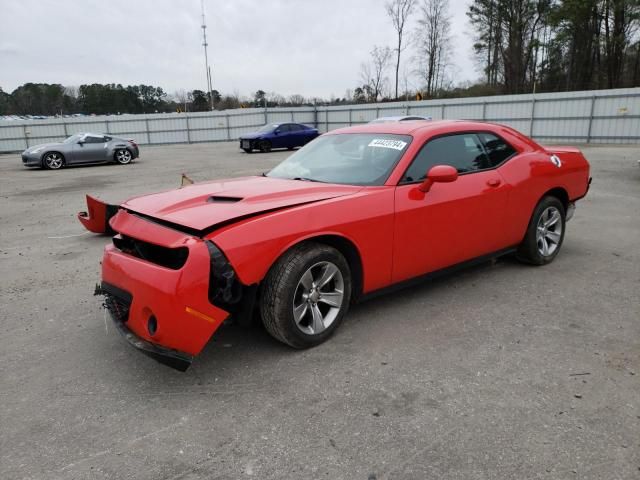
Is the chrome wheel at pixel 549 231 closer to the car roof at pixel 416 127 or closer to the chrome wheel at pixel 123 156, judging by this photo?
the car roof at pixel 416 127

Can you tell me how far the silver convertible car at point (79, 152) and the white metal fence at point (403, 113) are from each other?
14805mm

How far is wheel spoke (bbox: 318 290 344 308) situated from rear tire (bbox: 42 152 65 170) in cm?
1778

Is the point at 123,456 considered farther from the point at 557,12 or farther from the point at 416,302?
the point at 557,12

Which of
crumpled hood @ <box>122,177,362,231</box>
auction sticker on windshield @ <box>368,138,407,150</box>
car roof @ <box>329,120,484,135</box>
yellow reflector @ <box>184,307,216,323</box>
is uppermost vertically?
car roof @ <box>329,120,484,135</box>

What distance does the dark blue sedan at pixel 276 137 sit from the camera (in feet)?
75.2

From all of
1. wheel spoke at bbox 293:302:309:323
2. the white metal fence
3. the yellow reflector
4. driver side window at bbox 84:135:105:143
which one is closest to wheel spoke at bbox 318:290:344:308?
wheel spoke at bbox 293:302:309:323

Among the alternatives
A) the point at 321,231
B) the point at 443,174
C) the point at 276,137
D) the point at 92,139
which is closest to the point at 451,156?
the point at 443,174

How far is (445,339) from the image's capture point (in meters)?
3.49

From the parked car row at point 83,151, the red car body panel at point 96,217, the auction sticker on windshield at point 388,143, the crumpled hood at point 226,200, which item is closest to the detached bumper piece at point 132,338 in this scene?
the crumpled hood at point 226,200

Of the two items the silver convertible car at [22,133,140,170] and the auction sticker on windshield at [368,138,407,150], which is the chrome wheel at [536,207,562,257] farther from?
the silver convertible car at [22,133,140,170]

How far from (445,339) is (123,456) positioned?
2220mm

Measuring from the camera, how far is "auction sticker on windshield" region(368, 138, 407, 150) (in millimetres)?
3955

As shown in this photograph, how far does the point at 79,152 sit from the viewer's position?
712 inches

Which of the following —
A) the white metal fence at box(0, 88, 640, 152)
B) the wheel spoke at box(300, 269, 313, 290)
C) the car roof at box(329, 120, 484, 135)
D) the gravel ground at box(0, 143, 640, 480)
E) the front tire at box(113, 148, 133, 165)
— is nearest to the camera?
the gravel ground at box(0, 143, 640, 480)
